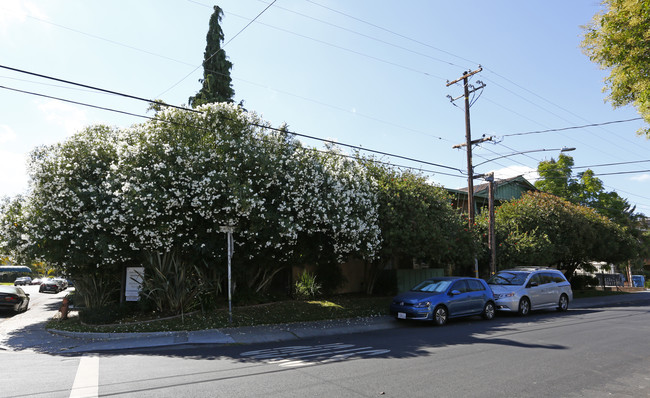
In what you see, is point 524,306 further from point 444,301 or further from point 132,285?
point 132,285

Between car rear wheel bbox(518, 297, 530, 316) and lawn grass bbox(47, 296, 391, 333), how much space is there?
16.6ft

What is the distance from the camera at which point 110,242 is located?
1227 centimetres

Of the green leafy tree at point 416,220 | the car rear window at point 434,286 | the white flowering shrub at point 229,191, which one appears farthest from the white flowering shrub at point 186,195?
the car rear window at point 434,286

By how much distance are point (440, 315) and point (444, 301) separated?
17.9 inches

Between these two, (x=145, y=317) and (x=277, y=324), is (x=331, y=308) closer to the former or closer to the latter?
(x=277, y=324)

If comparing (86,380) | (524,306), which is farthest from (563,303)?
(86,380)

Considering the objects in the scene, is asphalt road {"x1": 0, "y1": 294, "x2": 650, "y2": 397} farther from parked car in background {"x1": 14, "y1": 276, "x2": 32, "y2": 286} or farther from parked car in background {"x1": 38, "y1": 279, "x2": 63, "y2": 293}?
parked car in background {"x1": 14, "y1": 276, "x2": 32, "y2": 286}

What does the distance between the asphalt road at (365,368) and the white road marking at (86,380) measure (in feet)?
0.05

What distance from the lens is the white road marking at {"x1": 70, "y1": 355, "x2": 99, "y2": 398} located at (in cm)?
561

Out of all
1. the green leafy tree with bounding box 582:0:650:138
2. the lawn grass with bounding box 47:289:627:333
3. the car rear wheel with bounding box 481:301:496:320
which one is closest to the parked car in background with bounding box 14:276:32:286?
the lawn grass with bounding box 47:289:627:333

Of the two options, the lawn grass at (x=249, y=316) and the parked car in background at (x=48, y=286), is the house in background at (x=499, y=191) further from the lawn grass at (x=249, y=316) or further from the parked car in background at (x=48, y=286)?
the parked car in background at (x=48, y=286)

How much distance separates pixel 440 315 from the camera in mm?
12891

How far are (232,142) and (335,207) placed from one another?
3.85m

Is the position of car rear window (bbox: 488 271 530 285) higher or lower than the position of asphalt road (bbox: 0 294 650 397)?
higher
